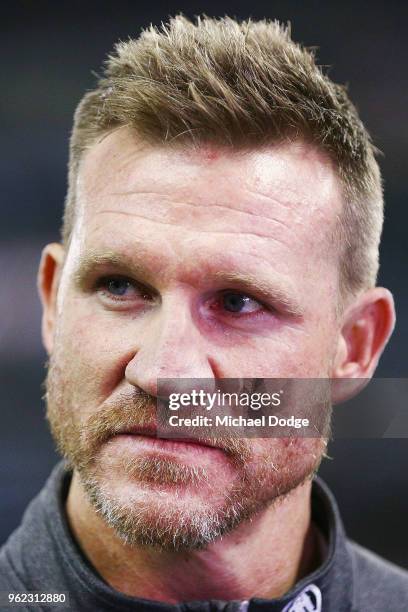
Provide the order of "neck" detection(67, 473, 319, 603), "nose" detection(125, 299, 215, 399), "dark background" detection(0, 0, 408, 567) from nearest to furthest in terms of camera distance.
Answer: "nose" detection(125, 299, 215, 399)
"neck" detection(67, 473, 319, 603)
"dark background" detection(0, 0, 408, 567)

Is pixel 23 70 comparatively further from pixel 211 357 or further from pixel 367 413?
pixel 367 413

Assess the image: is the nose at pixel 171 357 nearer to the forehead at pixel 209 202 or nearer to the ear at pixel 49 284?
the forehead at pixel 209 202

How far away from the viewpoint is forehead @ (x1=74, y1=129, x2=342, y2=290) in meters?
1.00

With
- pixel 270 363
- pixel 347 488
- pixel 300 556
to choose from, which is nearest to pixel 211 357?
pixel 270 363

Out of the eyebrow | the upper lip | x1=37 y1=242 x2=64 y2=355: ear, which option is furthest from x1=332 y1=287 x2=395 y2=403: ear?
x1=37 y1=242 x2=64 y2=355: ear

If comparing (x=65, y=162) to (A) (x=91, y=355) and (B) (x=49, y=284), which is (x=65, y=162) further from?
(A) (x=91, y=355)

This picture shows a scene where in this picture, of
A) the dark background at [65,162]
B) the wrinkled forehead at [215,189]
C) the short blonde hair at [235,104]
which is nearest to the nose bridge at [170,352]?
the wrinkled forehead at [215,189]

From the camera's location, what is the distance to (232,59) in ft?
3.53

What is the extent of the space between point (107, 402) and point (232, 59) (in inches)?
19.4

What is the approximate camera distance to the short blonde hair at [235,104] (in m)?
1.04

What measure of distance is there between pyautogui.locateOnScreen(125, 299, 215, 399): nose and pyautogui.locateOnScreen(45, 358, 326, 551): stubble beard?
33 mm

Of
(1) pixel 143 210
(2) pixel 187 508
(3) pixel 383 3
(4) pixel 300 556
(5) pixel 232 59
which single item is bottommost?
(4) pixel 300 556

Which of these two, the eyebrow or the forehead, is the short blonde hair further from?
the eyebrow

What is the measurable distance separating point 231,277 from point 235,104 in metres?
0.23
